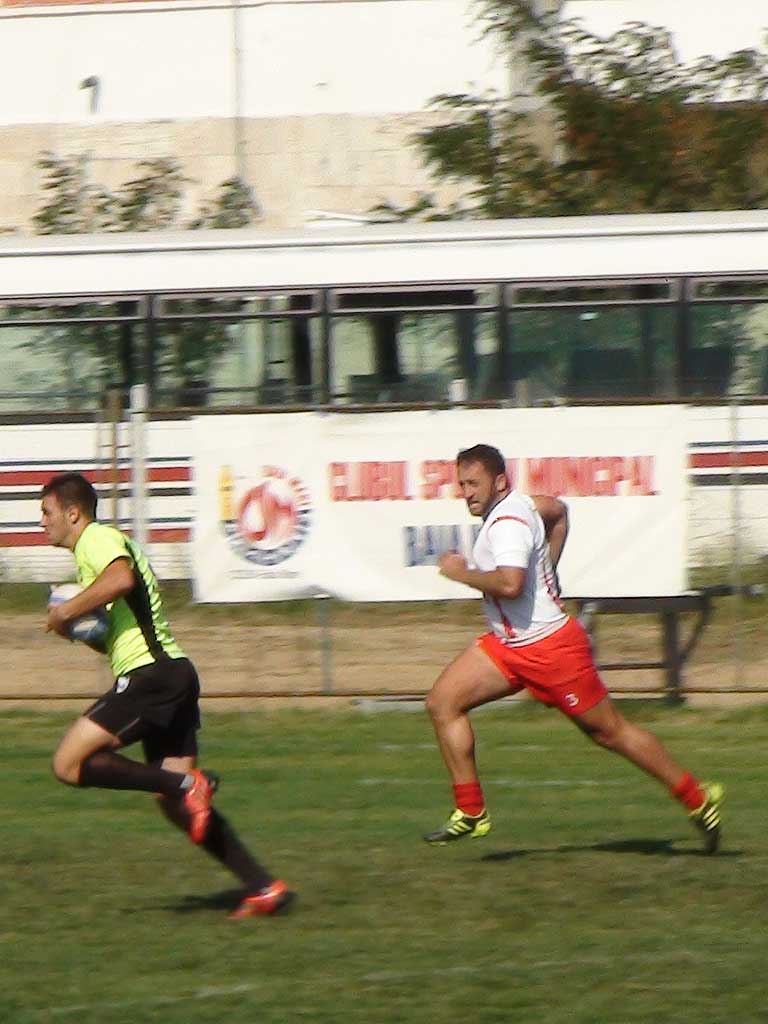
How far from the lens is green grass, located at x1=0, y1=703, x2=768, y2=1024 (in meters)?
6.24

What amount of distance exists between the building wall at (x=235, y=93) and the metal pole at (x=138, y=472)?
10.8 metres

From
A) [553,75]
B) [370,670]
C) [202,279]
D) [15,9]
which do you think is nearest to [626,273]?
[202,279]

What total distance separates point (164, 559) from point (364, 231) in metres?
4.19

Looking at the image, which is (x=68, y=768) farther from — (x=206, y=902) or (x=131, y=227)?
(x=131, y=227)

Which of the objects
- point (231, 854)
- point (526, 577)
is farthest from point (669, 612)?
point (231, 854)

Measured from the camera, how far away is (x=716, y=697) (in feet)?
44.1

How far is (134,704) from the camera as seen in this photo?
7.50m

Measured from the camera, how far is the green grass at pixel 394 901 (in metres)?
6.24

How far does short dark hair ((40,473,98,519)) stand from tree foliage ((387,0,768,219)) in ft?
45.7

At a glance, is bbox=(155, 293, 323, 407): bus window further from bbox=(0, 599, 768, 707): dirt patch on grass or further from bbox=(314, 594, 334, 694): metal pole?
bbox=(314, 594, 334, 694): metal pole

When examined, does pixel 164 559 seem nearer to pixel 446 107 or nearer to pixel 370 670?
pixel 370 670

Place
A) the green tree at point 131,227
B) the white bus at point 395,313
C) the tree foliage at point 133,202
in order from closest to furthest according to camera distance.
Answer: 1. the white bus at point 395,313
2. the green tree at point 131,227
3. the tree foliage at point 133,202

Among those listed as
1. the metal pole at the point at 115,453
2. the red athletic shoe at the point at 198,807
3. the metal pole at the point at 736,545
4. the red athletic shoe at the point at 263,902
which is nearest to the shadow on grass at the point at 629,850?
the red athletic shoe at the point at 263,902

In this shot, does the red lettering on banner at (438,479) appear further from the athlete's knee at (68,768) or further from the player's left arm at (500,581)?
the athlete's knee at (68,768)
